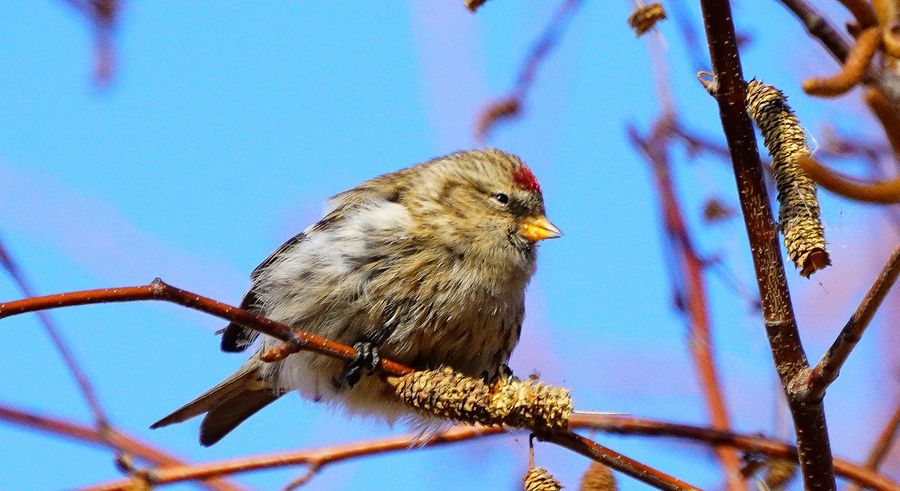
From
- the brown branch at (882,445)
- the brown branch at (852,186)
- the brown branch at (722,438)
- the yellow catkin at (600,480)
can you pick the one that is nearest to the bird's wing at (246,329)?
the brown branch at (722,438)

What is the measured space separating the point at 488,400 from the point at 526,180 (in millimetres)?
1456

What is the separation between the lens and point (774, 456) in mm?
1884

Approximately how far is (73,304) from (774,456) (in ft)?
3.92

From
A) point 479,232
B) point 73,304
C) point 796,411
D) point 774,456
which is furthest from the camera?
point 479,232

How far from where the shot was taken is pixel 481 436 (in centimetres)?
219

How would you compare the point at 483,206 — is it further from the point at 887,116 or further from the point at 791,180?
the point at 887,116

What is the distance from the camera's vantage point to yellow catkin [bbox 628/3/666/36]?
2078 mm

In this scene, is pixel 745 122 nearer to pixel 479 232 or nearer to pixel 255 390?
pixel 479 232

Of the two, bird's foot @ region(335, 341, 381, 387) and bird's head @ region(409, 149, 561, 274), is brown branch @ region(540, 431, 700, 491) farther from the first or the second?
bird's head @ region(409, 149, 561, 274)

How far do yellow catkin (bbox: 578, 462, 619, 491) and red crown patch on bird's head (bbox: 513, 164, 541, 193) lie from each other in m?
1.61

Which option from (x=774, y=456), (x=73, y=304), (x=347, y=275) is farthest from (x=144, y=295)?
(x=347, y=275)

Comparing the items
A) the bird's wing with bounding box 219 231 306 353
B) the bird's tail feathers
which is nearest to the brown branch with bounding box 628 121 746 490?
the bird's wing with bounding box 219 231 306 353

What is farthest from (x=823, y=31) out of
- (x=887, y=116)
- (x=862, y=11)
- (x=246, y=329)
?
(x=246, y=329)

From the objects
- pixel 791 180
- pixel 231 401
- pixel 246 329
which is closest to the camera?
pixel 791 180
